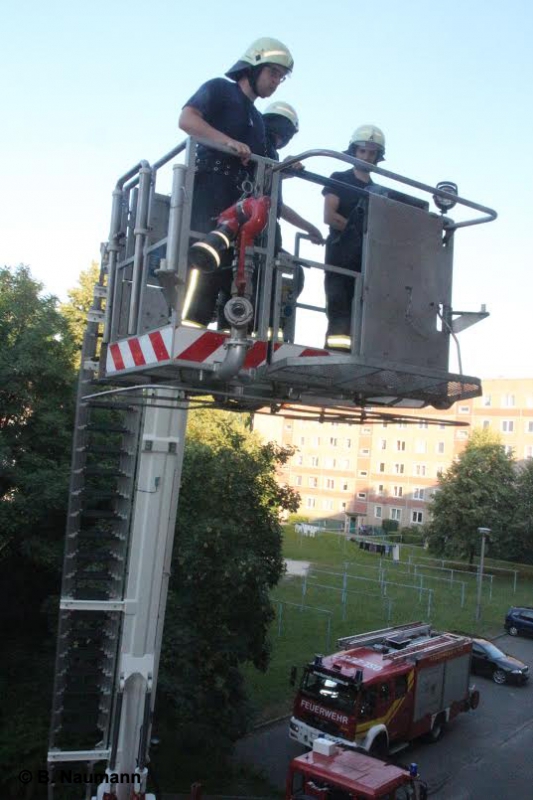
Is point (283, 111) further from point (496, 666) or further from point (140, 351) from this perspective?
point (496, 666)

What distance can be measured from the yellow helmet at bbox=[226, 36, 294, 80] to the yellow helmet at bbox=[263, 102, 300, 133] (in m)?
0.53

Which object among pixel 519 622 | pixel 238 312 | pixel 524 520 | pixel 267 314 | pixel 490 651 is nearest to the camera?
pixel 238 312

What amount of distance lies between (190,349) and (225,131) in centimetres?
158

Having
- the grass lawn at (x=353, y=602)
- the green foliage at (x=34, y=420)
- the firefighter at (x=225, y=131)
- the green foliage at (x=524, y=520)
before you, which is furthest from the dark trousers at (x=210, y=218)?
the green foliage at (x=524, y=520)

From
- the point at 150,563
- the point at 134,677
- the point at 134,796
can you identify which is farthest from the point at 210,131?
the point at 134,796

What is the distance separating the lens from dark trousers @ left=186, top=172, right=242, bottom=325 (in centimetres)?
409

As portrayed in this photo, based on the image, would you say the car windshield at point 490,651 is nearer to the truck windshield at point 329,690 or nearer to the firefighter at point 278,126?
the truck windshield at point 329,690

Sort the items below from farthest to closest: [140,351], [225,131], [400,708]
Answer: [400,708]
[225,131]
[140,351]

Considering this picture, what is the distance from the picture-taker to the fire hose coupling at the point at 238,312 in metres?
3.58

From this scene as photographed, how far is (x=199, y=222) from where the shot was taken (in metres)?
4.15

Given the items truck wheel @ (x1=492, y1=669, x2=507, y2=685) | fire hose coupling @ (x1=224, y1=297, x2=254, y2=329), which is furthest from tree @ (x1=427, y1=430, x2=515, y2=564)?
fire hose coupling @ (x1=224, y1=297, x2=254, y2=329)

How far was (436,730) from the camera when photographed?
16.5 meters

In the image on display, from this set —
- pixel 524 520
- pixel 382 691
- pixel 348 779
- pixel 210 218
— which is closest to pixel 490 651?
pixel 382 691

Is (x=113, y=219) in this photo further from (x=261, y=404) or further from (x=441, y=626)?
(x=441, y=626)
